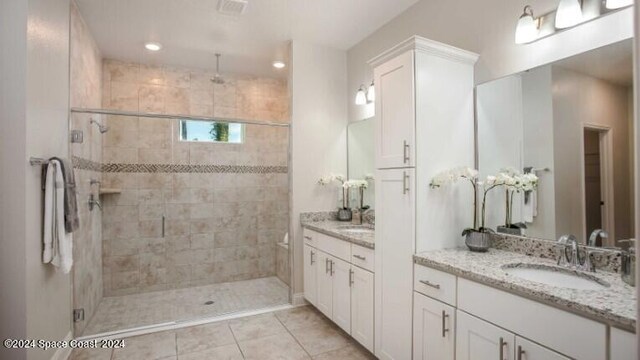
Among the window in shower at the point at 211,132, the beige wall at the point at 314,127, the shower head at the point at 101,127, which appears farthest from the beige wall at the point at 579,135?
the shower head at the point at 101,127

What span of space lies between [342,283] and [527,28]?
2.16 meters

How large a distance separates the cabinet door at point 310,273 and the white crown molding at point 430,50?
188 centimetres

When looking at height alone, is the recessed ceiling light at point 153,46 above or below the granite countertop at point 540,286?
above

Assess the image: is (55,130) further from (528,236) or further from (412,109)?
(528,236)

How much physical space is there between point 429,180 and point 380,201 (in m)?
0.38

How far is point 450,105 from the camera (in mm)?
2068

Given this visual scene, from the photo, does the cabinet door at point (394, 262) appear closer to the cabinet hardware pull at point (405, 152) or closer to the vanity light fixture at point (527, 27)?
the cabinet hardware pull at point (405, 152)

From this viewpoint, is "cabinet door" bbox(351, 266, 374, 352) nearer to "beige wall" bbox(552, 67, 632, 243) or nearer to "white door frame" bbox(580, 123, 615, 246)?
"beige wall" bbox(552, 67, 632, 243)

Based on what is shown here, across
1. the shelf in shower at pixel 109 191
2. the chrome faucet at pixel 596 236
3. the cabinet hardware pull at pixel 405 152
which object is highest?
the cabinet hardware pull at pixel 405 152

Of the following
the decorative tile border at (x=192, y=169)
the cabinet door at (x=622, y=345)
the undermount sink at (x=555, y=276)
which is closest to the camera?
the cabinet door at (x=622, y=345)

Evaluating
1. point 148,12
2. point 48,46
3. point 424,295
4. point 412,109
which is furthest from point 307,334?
point 148,12

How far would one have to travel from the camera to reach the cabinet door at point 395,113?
1.95 metres

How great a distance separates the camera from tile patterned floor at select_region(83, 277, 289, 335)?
3039mm

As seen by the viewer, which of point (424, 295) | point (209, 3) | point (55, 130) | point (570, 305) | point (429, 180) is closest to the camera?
point (570, 305)
